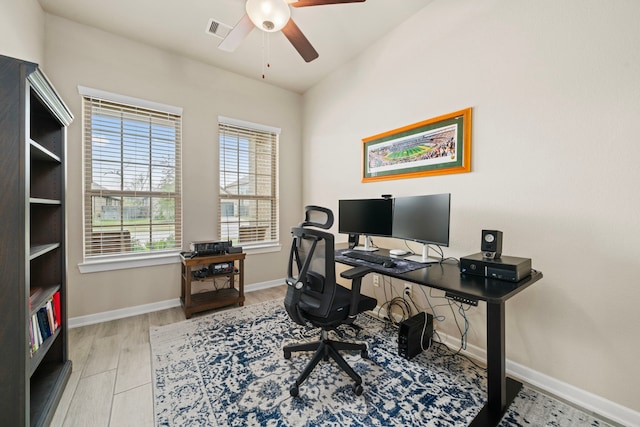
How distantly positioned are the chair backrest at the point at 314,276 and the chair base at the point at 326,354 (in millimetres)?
272

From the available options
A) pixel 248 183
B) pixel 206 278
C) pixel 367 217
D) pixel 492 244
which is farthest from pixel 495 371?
pixel 248 183

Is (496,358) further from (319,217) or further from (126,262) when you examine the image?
Answer: (126,262)

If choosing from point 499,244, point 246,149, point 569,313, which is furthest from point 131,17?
point 569,313

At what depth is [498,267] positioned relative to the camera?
57.2 inches

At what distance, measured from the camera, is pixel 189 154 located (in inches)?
120

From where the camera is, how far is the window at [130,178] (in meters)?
2.54

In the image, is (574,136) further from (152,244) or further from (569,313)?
(152,244)

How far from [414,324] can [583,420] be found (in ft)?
3.18

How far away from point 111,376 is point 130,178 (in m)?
1.94

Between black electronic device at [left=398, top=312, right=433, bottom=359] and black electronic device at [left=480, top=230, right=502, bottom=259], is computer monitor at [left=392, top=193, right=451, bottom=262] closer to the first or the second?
black electronic device at [left=480, top=230, right=502, bottom=259]

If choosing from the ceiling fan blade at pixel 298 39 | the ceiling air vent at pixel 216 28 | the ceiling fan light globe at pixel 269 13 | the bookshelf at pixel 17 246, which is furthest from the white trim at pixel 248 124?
the bookshelf at pixel 17 246

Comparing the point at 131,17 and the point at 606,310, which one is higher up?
the point at 131,17

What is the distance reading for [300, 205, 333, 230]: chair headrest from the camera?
1692 mm

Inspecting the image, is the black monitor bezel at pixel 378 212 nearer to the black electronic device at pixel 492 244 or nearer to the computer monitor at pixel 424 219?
the computer monitor at pixel 424 219
